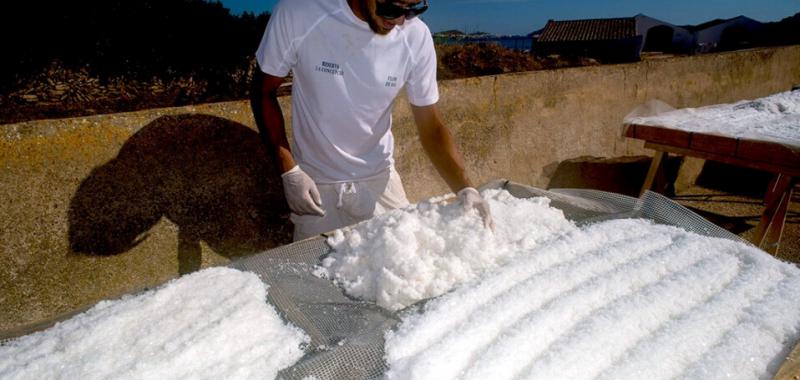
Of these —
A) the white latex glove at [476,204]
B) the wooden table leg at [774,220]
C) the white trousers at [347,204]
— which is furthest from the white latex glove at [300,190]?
the wooden table leg at [774,220]

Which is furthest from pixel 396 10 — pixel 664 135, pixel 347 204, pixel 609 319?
pixel 664 135

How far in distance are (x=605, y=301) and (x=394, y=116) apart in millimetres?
2218

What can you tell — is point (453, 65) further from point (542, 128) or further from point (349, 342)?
point (349, 342)

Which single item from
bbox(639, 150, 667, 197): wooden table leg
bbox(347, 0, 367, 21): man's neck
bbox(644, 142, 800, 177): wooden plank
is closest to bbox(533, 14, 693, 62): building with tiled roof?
bbox(639, 150, 667, 197): wooden table leg

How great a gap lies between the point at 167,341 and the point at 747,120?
4267 millimetres

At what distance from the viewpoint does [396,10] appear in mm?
1919

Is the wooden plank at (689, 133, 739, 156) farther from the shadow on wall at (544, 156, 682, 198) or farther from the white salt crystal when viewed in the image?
the white salt crystal

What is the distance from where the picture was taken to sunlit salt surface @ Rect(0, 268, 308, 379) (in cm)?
111

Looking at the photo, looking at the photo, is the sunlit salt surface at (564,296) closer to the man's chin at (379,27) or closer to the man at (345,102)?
the man at (345,102)

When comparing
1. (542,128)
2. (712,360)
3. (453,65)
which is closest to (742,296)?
(712,360)

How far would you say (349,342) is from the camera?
1.25 m

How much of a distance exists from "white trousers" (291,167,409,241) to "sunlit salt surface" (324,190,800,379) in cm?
51

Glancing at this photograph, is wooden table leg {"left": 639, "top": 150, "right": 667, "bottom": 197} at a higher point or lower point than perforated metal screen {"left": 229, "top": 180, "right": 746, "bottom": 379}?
lower

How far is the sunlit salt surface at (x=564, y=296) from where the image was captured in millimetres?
1207
